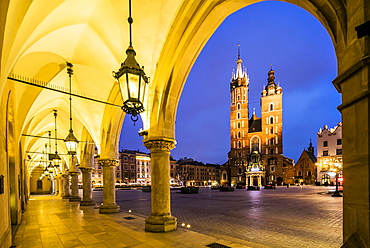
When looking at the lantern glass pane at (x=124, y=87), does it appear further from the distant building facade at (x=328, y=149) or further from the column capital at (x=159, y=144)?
the distant building facade at (x=328, y=149)

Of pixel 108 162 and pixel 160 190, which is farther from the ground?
pixel 108 162

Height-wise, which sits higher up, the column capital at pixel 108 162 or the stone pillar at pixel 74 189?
the column capital at pixel 108 162

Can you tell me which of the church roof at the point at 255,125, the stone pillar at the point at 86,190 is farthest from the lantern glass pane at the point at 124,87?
the church roof at the point at 255,125

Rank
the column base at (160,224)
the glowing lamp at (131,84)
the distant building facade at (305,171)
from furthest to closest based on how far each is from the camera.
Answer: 1. the distant building facade at (305,171)
2. the column base at (160,224)
3. the glowing lamp at (131,84)

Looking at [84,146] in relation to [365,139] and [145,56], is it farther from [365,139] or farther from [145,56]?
[365,139]

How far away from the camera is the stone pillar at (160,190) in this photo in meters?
6.54

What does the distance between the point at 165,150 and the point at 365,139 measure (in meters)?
5.37

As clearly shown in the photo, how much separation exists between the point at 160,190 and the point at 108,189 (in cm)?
509

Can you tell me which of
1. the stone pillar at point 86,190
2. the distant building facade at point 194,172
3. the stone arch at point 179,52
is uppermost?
the stone arch at point 179,52

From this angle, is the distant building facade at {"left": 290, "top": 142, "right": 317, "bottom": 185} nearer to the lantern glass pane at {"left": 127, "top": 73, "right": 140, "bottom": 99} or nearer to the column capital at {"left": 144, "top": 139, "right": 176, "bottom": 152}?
the column capital at {"left": 144, "top": 139, "right": 176, "bottom": 152}

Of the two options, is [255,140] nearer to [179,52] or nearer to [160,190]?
[160,190]

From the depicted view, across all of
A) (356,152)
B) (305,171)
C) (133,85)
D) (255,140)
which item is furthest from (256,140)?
(356,152)

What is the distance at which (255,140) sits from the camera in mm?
60531

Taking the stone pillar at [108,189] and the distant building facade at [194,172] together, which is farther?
the distant building facade at [194,172]
